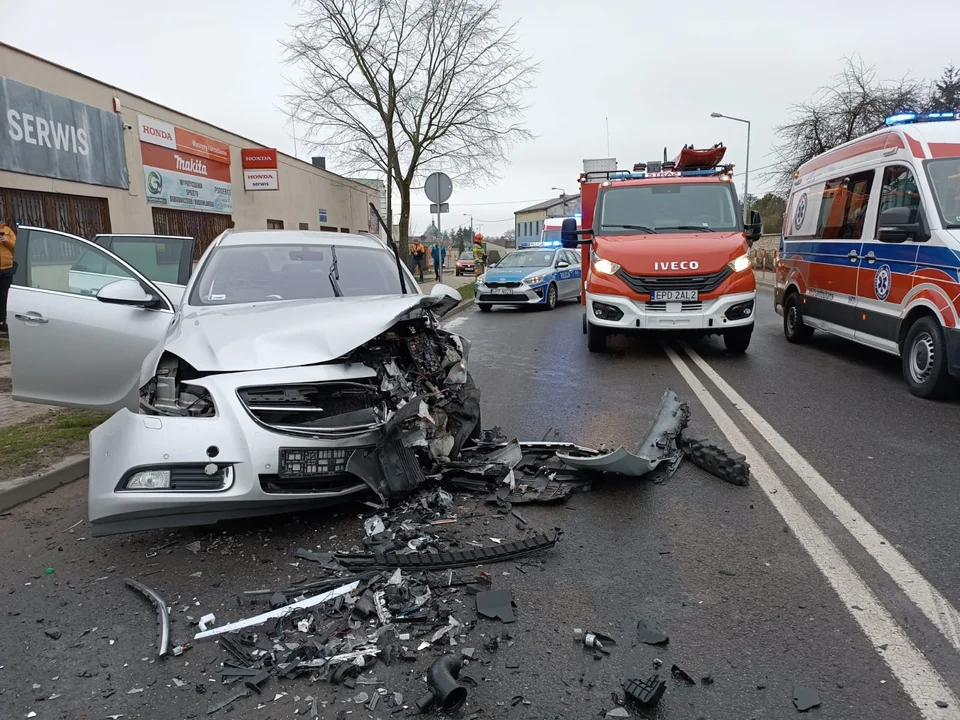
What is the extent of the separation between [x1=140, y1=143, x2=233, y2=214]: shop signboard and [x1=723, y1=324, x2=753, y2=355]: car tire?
43.0 ft

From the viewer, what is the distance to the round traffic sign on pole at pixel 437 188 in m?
17.3

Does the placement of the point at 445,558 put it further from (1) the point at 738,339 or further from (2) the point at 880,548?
(1) the point at 738,339

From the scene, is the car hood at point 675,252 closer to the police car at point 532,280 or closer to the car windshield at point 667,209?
the car windshield at point 667,209

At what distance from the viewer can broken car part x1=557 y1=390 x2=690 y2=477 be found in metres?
4.46

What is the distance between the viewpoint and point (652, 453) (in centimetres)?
491

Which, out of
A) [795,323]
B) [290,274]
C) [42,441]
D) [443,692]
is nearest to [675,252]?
[795,323]

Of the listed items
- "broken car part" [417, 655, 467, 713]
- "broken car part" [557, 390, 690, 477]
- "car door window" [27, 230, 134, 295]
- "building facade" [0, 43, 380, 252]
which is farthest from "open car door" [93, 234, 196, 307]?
"building facade" [0, 43, 380, 252]

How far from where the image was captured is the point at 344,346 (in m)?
3.81

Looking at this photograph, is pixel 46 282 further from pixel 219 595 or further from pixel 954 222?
pixel 954 222

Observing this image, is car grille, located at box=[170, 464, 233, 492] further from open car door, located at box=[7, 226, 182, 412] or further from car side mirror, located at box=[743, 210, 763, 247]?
car side mirror, located at box=[743, 210, 763, 247]

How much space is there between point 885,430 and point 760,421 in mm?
953

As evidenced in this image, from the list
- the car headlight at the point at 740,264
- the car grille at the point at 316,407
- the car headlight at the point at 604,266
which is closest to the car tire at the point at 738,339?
the car headlight at the point at 740,264

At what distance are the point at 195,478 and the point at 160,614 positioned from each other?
65cm

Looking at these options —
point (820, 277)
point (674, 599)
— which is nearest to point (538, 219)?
point (820, 277)
